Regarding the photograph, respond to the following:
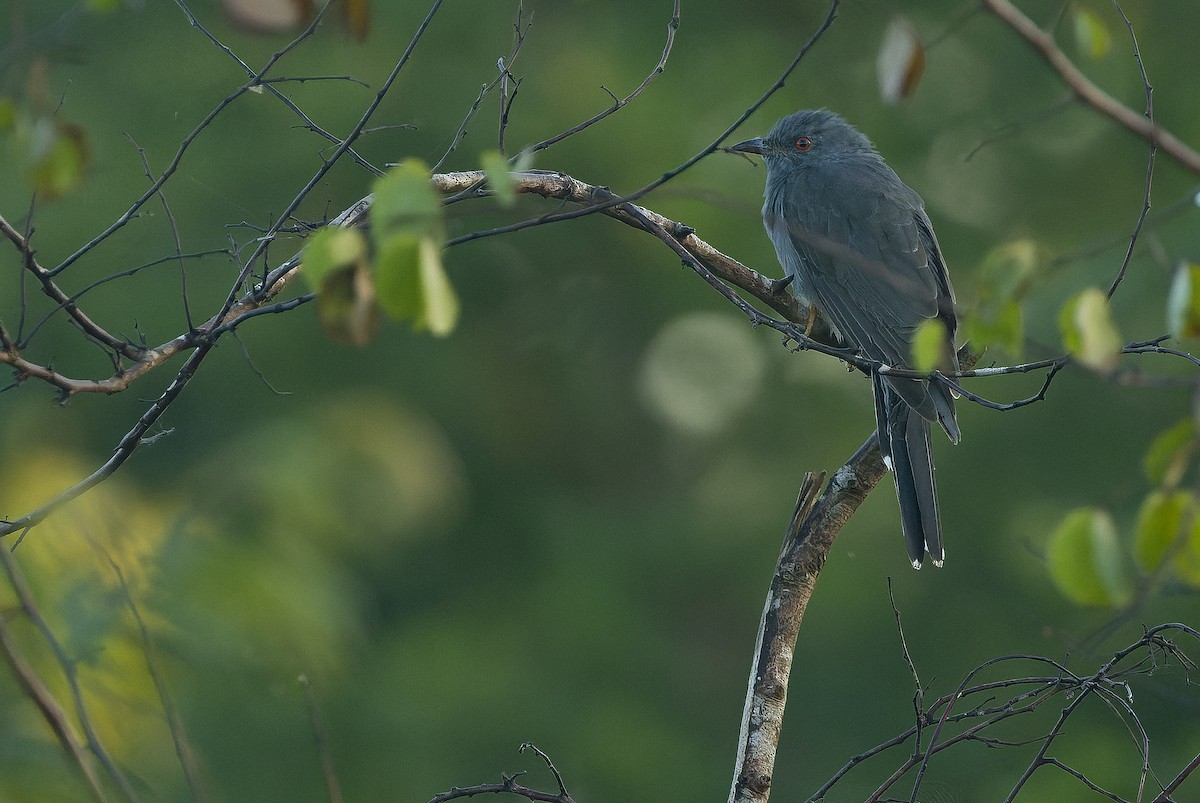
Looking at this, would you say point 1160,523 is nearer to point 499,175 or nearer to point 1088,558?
point 1088,558

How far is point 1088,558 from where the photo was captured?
135 cm

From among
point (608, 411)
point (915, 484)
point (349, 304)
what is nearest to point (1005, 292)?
point (349, 304)

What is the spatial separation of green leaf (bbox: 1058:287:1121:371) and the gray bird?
1721 millimetres

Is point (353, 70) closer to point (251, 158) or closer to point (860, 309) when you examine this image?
point (251, 158)

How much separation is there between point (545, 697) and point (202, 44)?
5139 millimetres

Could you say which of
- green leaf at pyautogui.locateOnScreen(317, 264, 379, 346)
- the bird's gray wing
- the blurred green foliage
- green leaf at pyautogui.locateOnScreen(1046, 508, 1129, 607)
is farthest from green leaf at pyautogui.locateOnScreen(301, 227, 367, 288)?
the blurred green foliage

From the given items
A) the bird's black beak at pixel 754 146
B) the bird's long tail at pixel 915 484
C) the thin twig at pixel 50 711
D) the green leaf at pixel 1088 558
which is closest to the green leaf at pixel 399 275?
the thin twig at pixel 50 711

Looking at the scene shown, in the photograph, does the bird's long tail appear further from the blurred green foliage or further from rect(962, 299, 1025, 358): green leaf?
the blurred green foliage

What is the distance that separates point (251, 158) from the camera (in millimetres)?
8648

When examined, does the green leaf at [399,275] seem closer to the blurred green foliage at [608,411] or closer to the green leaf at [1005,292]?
the green leaf at [1005,292]

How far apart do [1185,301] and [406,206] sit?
950 mm

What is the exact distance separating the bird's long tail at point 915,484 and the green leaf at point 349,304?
2.59 m

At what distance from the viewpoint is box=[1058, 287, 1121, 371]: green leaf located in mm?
1412

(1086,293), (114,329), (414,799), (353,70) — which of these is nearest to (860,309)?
(1086,293)
